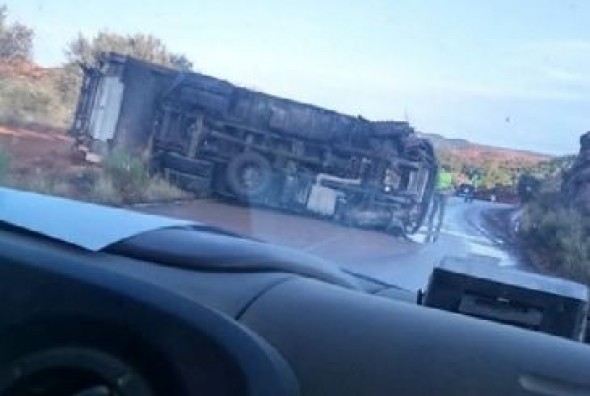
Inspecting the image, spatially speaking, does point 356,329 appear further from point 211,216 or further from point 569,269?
point 211,216

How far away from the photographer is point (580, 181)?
17.6ft

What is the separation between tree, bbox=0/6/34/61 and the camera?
34.7ft

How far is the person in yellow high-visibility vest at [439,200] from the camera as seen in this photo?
5665 mm

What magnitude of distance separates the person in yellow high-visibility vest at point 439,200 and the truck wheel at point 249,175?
258 cm

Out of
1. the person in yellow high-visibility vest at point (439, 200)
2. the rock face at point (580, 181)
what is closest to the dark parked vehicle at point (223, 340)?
the rock face at point (580, 181)

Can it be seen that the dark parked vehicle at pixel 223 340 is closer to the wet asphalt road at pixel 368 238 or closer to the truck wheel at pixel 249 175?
the wet asphalt road at pixel 368 238

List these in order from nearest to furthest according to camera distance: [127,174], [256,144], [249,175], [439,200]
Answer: [439,200] < [127,174] < [249,175] < [256,144]

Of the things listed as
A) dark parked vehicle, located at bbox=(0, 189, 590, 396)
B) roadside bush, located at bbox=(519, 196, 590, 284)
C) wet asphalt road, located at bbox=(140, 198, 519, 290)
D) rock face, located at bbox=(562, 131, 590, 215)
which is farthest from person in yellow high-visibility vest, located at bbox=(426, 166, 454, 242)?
dark parked vehicle, located at bbox=(0, 189, 590, 396)

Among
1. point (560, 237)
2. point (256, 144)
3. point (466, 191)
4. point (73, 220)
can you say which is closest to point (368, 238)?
point (256, 144)

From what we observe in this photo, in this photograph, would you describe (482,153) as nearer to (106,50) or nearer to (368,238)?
(106,50)

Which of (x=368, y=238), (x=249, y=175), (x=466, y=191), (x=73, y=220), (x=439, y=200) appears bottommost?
(x=368, y=238)

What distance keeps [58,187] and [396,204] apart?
2.77 meters

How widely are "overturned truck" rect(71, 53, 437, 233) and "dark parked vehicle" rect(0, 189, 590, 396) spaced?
375 centimetres

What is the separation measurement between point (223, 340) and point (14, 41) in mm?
10748
